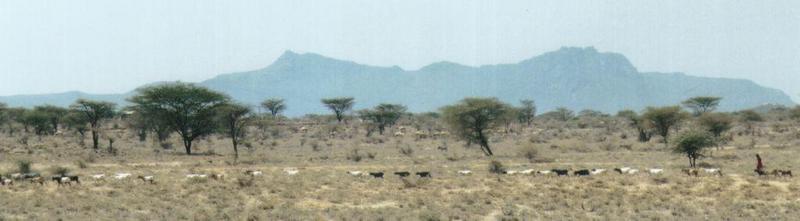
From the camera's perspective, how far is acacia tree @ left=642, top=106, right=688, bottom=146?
60.7 meters

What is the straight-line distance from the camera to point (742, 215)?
2159 cm

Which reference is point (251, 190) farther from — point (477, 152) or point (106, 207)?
point (477, 152)

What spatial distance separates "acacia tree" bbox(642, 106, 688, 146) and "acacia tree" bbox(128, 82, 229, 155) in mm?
41373

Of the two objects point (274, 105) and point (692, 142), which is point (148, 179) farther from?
point (274, 105)

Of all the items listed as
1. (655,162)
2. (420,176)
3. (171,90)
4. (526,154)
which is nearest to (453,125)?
(526,154)

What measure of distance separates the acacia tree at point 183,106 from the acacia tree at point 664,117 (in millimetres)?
41373

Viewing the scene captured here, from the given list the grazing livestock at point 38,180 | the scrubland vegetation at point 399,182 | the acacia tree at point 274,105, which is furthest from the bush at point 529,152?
the acacia tree at point 274,105

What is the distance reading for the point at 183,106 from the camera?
60875mm

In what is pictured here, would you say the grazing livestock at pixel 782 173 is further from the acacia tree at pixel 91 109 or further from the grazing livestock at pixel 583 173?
the acacia tree at pixel 91 109

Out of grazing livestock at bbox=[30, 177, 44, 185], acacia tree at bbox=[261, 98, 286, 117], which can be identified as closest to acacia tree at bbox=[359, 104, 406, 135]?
acacia tree at bbox=[261, 98, 286, 117]

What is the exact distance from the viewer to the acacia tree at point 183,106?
60188 millimetres

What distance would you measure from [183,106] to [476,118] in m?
27.9

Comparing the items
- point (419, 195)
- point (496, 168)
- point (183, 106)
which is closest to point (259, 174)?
point (419, 195)

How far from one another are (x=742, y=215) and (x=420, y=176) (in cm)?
1583
